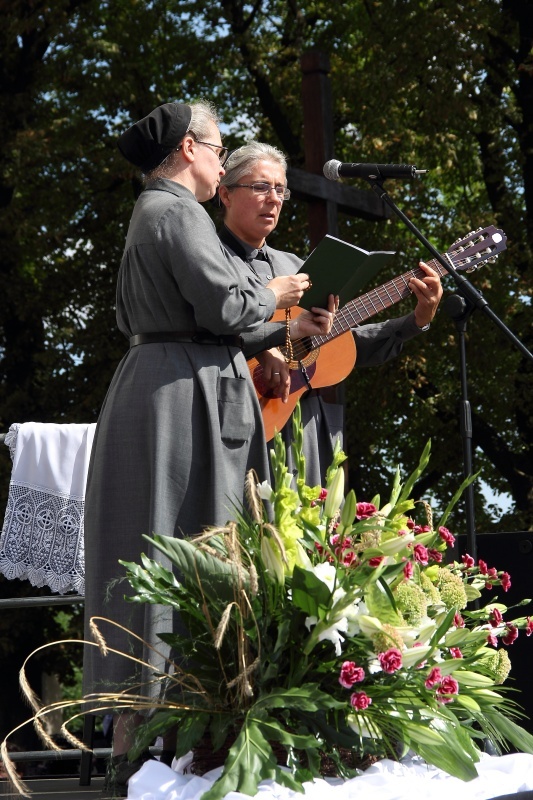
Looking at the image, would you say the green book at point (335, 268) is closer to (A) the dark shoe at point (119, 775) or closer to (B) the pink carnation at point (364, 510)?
(B) the pink carnation at point (364, 510)

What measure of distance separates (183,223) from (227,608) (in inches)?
56.9

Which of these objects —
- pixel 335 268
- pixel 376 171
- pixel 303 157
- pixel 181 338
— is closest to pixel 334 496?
pixel 181 338

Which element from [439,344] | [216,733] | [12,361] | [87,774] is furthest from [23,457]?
[12,361]

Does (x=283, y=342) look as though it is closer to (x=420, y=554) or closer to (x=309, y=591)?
(x=420, y=554)

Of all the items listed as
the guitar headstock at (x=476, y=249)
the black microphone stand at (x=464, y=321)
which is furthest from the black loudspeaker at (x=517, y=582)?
the guitar headstock at (x=476, y=249)

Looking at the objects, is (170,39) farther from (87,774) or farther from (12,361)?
(87,774)

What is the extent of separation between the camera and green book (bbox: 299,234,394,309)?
132 inches

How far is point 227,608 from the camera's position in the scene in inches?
74.4

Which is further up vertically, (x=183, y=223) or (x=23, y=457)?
(x=183, y=223)

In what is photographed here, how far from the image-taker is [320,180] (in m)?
5.82

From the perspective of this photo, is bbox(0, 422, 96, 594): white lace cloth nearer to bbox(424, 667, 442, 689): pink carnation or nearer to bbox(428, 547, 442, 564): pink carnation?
bbox(428, 547, 442, 564): pink carnation

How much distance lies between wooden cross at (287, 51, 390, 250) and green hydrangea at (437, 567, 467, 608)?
140 inches

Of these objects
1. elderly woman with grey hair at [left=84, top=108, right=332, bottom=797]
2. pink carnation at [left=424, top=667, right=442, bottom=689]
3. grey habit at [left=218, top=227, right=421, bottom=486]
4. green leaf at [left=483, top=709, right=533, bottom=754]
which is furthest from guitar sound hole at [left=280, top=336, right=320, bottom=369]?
pink carnation at [left=424, top=667, right=442, bottom=689]

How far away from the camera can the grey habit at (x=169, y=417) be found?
2.96m
